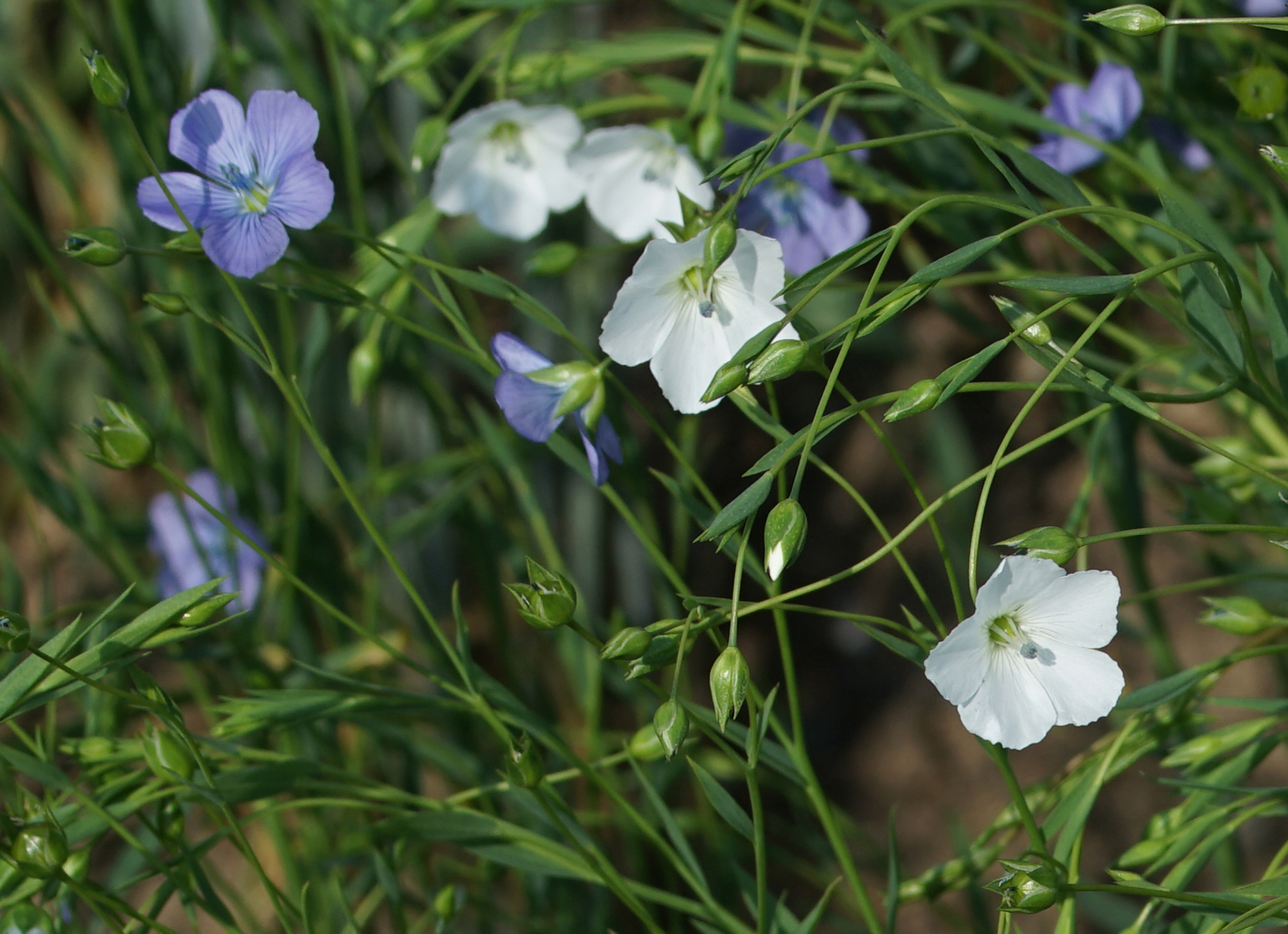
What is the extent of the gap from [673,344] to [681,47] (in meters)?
0.28

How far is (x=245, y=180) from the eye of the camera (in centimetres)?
45

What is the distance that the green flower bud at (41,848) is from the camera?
387 mm

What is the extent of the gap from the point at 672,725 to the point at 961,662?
10cm

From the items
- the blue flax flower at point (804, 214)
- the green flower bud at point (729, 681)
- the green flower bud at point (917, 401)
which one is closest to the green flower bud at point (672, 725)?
the green flower bud at point (729, 681)

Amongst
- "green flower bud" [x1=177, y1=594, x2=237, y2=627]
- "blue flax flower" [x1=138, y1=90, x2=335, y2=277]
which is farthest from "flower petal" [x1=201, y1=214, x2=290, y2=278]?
"green flower bud" [x1=177, y1=594, x2=237, y2=627]

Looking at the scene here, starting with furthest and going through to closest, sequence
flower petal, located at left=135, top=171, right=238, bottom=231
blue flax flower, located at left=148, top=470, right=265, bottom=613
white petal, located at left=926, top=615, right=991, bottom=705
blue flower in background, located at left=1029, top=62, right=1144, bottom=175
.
A: blue flax flower, located at left=148, top=470, right=265, bottom=613 → blue flower in background, located at left=1029, top=62, right=1144, bottom=175 → flower petal, located at left=135, top=171, right=238, bottom=231 → white petal, located at left=926, top=615, right=991, bottom=705

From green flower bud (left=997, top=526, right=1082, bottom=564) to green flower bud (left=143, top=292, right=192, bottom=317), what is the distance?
317 millimetres

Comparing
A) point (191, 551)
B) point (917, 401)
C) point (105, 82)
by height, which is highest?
point (105, 82)

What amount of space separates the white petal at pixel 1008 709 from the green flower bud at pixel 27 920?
36cm

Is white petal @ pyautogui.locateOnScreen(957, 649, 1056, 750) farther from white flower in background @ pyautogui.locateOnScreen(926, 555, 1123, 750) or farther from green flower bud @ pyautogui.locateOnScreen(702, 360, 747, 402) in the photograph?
green flower bud @ pyautogui.locateOnScreen(702, 360, 747, 402)

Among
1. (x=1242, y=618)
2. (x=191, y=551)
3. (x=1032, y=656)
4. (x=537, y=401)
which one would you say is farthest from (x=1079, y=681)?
(x=191, y=551)

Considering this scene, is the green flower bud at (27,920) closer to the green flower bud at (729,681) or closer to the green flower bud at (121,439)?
the green flower bud at (121,439)

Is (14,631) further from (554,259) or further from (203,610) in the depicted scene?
(554,259)

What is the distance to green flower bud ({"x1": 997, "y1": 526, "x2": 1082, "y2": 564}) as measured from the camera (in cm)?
36
